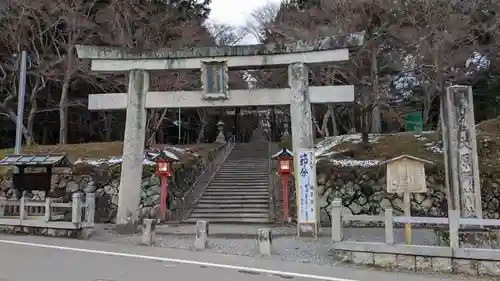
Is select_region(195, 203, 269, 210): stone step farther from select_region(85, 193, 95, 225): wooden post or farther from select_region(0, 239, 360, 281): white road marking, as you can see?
select_region(0, 239, 360, 281): white road marking

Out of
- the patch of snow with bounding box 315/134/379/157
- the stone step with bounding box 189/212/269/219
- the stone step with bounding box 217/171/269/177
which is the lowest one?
the stone step with bounding box 189/212/269/219

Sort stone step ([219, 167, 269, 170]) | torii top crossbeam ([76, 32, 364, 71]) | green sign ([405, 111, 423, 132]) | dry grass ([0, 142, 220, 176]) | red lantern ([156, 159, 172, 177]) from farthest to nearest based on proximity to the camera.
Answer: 1. green sign ([405, 111, 423, 132])
2. stone step ([219, 167, 269, 170])
3. dry grass ([0, 142, 220, 176])
4. red lantern ([156, 159, 172, 177])
5. torii top crossbeam ([76, 32, 364, 71])

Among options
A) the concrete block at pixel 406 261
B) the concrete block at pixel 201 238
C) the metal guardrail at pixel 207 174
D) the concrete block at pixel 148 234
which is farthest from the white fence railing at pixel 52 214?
the concrete block at pixel 406 261

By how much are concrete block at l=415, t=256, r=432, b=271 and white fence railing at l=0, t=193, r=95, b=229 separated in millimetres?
9259

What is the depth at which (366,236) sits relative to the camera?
1213 centimetres

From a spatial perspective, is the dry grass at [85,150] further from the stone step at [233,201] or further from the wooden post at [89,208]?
the wooden post at [89,208]

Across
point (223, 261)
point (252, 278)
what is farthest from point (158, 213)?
point (252, 278)

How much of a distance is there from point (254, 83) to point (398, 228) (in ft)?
56.7

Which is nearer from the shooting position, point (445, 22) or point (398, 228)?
point (398, 228)

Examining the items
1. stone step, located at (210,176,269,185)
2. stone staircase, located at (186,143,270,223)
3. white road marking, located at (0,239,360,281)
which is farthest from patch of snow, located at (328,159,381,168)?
white road marking, located at (0,239,360,281)

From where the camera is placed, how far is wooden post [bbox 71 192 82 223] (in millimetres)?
12248

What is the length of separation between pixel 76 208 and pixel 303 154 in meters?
6.91

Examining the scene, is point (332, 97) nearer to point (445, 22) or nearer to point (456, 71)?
point (445, 22)

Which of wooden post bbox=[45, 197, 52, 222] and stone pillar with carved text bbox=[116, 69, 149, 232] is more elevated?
stone pillar with carved text bbox=[116, 69, 149, 232]
